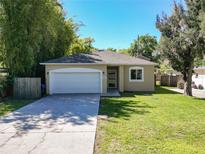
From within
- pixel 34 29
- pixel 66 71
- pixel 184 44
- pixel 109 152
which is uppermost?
pixel 34 29

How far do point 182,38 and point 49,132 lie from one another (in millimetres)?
13573

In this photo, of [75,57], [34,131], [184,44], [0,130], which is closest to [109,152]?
[34,131]

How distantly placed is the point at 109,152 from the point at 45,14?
52.3 feet

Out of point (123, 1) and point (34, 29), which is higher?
point (123, 1)

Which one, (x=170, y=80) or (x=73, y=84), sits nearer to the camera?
(x=73, y=84)

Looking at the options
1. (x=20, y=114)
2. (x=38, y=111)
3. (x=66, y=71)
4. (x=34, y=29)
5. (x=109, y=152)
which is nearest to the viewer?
(x=109, y=152)

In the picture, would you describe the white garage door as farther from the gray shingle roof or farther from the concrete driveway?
the concrete driveway

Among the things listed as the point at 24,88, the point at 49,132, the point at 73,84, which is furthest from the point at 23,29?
the point at 49,132

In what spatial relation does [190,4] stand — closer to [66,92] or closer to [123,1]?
[123,1]

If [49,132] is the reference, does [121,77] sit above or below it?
above

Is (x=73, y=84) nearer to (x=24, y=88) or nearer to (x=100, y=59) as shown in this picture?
(x=100, y=59)

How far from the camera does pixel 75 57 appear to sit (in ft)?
76.3

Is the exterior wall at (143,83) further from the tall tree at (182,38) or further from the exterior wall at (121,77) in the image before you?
the tall tree at (182,38)

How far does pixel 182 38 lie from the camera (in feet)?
62.4
